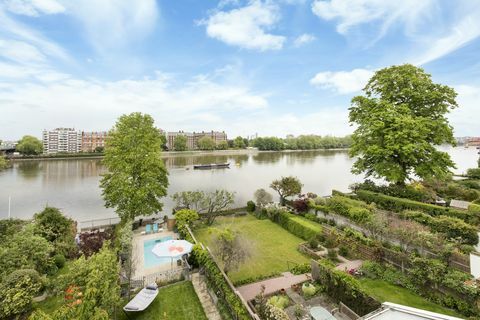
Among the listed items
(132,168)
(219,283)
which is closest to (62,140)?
(132,168)

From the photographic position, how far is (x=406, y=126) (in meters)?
18.1

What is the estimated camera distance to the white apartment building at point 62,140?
125 metres

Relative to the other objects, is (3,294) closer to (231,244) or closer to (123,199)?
(231,244)

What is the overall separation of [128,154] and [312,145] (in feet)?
413

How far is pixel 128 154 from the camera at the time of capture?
742 inches

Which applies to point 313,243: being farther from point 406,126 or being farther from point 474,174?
point 474,174

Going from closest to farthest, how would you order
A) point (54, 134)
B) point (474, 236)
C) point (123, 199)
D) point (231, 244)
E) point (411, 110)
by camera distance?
point (231, 244)
point (474, 236)
point (123, 199)
point (411, 110)
point (54, 134)

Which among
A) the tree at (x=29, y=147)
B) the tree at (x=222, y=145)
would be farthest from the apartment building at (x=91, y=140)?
the tree at (x=222, y=145)

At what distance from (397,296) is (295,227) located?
8467mm

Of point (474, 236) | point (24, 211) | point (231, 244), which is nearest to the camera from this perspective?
point (231, 244)

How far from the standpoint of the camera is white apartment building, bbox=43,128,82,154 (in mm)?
125062

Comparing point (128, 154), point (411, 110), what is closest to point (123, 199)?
point (128, 154)

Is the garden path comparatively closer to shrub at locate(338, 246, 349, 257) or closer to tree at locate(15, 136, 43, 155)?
shrub at locate(338, 246, 349, 257)

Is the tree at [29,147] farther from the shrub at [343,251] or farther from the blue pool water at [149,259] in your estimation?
the shrub at [343,251]
